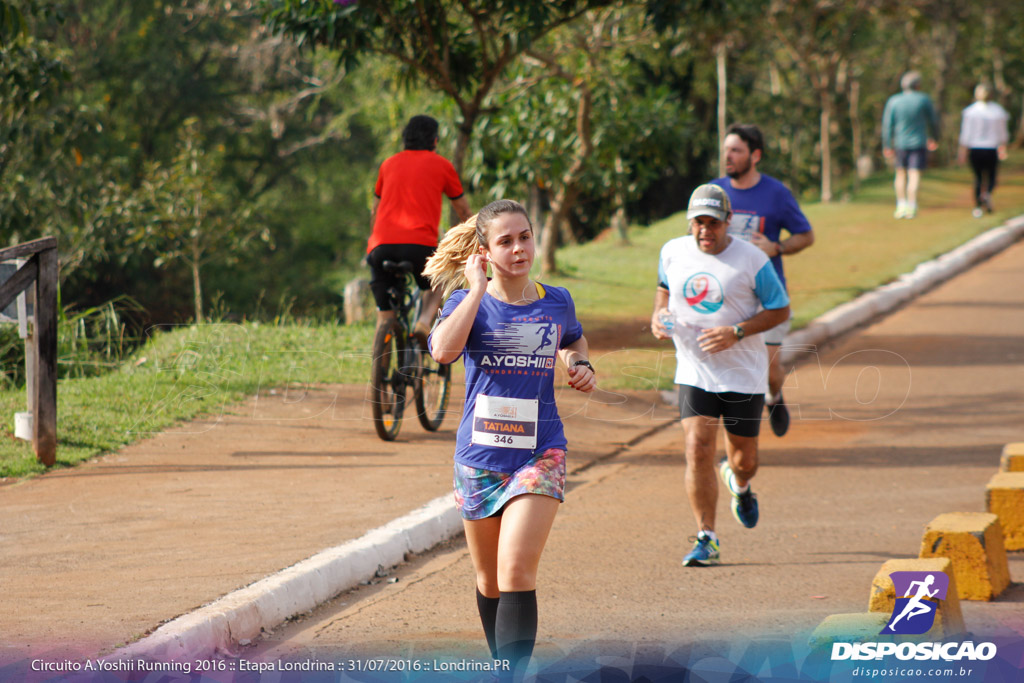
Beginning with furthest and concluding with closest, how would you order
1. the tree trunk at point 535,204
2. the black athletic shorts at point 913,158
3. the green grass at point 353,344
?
the tree trunk at point 535,204 → the black athletic shorts at point 913,158 → the green grass at point 353,344

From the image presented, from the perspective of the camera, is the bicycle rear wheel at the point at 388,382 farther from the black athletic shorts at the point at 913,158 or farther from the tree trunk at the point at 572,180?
the black athletic shorts at the point at 913,158

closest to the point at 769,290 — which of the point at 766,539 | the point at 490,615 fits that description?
the point at 766,539

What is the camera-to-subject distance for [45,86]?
1120 centimetres

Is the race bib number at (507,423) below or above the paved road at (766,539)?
above

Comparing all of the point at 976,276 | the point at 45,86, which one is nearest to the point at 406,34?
the point at 45,86

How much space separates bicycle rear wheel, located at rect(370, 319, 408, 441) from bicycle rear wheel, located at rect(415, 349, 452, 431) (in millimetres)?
211

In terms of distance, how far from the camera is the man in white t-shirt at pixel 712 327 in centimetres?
565

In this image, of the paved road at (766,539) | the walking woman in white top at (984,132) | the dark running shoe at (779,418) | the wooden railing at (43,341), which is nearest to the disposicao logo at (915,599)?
the paved road at (766,539)

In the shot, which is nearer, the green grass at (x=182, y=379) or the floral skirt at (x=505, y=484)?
the floral skirt at (x=505, y=484)

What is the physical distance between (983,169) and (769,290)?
16162mm

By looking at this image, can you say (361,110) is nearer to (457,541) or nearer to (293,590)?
(457,541)

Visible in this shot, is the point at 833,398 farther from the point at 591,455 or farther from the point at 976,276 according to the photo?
the point at 976,276

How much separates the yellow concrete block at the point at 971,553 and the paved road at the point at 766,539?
4.2 inches

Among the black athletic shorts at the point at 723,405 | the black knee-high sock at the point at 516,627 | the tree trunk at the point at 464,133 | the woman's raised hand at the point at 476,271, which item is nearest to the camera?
the black knee-high sock at the point at 516,627
